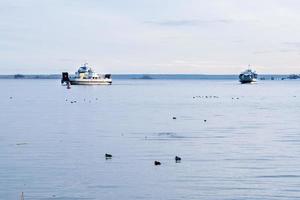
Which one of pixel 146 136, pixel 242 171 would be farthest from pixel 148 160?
pixel 146 136

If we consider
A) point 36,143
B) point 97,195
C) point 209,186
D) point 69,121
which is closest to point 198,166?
point 209,186

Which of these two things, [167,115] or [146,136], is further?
[167,115]

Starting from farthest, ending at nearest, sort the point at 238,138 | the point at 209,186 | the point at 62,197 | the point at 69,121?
the point at 69,121
the point at 238,138
the point at 209,186
the point at 62,197

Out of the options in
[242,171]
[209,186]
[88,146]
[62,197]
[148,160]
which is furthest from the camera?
[88,146]

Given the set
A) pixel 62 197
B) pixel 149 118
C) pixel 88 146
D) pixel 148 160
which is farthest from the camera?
pixel 149 118

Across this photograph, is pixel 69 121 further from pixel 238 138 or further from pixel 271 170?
pixel 271 170

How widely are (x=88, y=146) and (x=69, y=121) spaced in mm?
22781

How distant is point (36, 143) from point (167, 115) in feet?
107

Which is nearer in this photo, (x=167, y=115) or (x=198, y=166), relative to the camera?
(x=198, y=166)

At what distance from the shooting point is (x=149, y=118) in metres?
71.5

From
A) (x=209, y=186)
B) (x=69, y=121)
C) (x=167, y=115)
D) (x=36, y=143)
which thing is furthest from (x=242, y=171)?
(x=167, y=115)

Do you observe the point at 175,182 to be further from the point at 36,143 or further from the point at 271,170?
the point at 36,143

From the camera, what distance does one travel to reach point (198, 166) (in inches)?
1393

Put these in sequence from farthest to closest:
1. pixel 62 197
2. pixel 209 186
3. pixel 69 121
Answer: pixel 69 121
pixel 209 186
pixel 62 197
